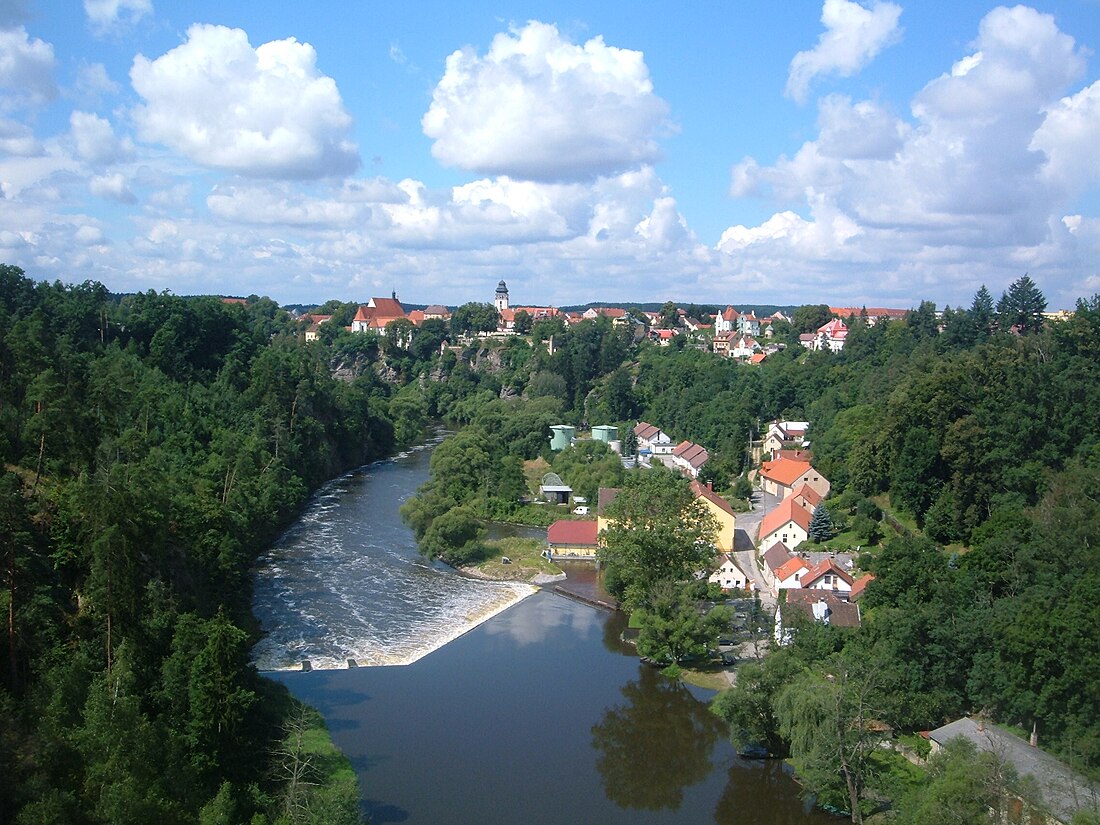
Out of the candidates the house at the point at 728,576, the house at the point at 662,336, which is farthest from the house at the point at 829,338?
the house at the point at 728,576

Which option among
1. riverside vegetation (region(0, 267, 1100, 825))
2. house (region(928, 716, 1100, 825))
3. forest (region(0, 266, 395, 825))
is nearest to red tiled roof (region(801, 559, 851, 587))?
riverside vegetation (region(0, 267, 1100, 825))

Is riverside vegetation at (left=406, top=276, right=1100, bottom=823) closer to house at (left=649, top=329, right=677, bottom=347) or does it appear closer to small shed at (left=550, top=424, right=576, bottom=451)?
small shed at (left=550, top=424, right=576, bottom=451)

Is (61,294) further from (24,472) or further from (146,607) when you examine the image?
(146,607)

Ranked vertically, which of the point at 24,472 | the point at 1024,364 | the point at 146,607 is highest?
the point at 1024,364

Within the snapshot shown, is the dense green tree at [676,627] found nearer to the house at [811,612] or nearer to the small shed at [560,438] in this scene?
the house at [811,612]

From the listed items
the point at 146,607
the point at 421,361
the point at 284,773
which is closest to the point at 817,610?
the point at 284,773


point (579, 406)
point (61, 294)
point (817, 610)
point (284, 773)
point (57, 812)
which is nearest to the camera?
point (57, 812)
